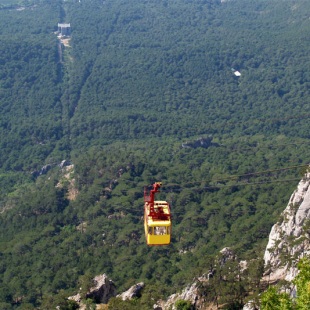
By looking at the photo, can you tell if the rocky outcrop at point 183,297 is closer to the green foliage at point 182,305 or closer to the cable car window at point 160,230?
the green foliage at point 182,305

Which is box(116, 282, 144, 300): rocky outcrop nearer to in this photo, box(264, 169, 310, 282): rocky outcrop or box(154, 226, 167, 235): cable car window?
box(264, 169, 310, 282): rocky outcrop

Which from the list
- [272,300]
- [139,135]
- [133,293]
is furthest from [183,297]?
[139,135]

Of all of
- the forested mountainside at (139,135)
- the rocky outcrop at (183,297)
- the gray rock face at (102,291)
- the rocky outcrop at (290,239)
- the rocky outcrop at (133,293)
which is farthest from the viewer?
the forested mountainside at (139,135)

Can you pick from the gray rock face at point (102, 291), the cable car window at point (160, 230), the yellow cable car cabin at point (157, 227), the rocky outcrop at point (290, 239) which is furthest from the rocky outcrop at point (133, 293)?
the cable car window at point (160, 230)

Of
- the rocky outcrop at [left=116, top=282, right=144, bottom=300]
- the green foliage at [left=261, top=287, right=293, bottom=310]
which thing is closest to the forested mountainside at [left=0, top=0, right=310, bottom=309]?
the rocky outcrop at [left=116, top=282, right=144, bottom=300]

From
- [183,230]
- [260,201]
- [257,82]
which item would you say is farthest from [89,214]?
[257,82]

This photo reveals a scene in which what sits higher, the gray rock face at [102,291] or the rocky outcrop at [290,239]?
the rocky outcrop at [290,239]

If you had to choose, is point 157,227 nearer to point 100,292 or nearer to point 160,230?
point 160,230
